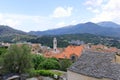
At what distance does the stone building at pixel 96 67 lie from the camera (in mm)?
28203

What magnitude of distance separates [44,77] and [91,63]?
17.4 metres

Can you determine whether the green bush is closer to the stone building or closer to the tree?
the tree

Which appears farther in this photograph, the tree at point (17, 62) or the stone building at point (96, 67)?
the tree at point (17, 62)

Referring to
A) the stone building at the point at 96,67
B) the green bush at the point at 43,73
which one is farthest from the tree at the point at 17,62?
the stone building at the point at 96,67

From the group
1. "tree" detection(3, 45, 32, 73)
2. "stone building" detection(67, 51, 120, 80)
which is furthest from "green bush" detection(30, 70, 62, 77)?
"stone building" detection(67, 51, 120, 80)

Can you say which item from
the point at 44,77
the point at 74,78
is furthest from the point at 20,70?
the point at 74,78

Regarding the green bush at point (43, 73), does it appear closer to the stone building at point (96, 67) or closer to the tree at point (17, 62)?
the tree at point (17, 62)

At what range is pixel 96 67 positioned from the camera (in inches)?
1187

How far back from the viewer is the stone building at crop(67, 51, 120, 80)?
2820 centimetres

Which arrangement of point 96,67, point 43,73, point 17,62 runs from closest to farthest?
point 96,67 < point 43,73 < point 17,62

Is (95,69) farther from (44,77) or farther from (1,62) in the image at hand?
(1,62)

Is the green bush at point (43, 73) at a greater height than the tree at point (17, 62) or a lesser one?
lesser

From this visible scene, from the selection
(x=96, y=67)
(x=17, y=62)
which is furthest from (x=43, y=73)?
(x=96, y=67)

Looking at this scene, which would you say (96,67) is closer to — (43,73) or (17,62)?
(43,73)
